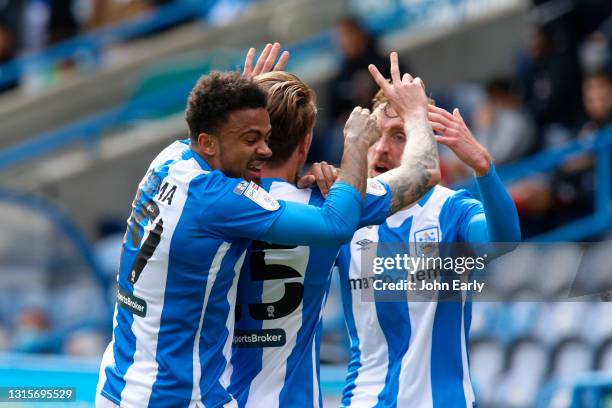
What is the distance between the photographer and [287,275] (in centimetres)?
426

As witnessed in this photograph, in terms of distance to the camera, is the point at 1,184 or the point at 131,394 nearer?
the point at 131,394

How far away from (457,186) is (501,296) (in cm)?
145

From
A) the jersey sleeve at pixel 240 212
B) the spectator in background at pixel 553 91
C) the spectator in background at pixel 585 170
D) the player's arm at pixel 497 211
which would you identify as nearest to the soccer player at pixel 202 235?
the jersey sleeve at pixel 240 212

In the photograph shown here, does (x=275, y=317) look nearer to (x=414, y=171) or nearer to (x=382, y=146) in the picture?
(x=414, y=171)

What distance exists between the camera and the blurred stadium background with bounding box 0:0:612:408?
8.02m

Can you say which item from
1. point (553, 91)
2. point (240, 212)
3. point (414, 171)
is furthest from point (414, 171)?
point (553, 91)

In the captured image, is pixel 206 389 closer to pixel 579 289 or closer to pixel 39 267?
pixel 579 289

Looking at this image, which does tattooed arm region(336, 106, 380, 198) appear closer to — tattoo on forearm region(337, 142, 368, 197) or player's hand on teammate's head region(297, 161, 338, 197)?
tattoo on forearm region(337, 142, 368, 197)

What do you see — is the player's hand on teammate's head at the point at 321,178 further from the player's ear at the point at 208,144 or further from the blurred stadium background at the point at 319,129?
the blurred stadium background at the point at 319,129

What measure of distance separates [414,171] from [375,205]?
21 centimetres

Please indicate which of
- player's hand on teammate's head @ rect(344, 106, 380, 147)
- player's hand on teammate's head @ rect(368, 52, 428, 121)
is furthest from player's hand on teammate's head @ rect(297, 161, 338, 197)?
player's hand on teammate's head @ rect(368, 52, 428, 121)

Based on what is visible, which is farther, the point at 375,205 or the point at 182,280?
the point at 375,205

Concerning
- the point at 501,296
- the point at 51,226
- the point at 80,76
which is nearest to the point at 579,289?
the point at 501,296

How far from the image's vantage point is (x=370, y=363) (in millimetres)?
4684
